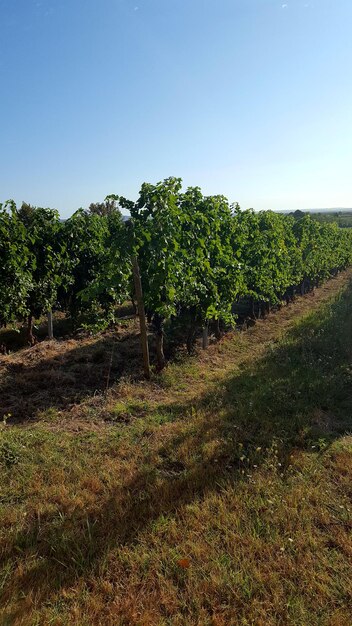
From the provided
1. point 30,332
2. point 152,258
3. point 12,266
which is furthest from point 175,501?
point 30,332

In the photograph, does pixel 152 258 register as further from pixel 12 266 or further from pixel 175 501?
pixel 175 501

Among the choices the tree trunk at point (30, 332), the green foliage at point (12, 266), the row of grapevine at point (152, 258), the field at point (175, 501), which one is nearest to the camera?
the field at point (175, 501)

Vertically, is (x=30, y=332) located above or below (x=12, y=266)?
below

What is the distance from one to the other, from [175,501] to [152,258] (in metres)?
5.56

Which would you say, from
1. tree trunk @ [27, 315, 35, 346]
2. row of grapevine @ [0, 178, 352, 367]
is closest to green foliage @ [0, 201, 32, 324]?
row of grapevine @ [0, 178, 352, 367]

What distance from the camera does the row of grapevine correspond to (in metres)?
8.41

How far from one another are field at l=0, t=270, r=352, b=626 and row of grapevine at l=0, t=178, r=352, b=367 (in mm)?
2484

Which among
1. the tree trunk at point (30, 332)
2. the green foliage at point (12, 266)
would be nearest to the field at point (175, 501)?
the green foliage at point (12, 266)

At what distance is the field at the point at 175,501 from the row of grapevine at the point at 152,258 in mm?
2484

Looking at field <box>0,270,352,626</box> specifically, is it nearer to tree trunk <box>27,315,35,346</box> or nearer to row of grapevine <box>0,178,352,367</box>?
row of grapevine <box>0,178,352,367</box>

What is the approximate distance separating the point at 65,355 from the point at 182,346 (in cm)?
398

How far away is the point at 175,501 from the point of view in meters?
4.59

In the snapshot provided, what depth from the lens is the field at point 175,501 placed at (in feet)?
10.9

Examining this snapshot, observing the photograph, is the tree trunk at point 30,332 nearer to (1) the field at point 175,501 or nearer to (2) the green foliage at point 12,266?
(2) the green foliage at point 12,266
